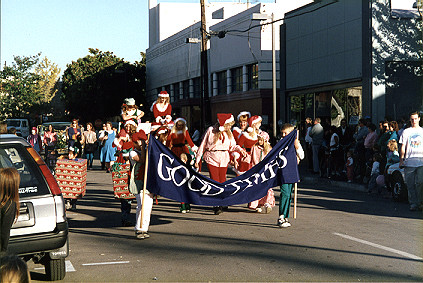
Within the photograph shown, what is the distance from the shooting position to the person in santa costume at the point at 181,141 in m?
12.8

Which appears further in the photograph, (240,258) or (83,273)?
(240,258)

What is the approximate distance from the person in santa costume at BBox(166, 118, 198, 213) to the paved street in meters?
1.02

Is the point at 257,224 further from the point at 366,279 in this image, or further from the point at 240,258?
the point at 366,279

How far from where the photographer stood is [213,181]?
10.7m

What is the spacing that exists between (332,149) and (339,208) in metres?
7.55

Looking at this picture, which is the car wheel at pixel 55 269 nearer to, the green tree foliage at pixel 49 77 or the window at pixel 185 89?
the window at pixel 185 89

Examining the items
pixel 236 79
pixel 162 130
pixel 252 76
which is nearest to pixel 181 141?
pixel 162 130

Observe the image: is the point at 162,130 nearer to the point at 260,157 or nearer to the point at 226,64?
the point at 260,157

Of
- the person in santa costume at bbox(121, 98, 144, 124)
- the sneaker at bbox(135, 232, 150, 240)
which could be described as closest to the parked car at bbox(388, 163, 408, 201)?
the person in santa costume at bbox(121, 98, 144, 124)

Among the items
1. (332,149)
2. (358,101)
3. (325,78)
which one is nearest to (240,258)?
(332,149)

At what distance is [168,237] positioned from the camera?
9.88 metres

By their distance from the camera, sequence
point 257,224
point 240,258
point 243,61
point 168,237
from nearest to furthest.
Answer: point 240,258, point 168,237, point 257,224, point 243,61

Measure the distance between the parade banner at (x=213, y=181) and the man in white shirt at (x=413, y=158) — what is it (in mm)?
2742

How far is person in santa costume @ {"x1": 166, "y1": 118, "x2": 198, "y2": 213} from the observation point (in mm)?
12836
